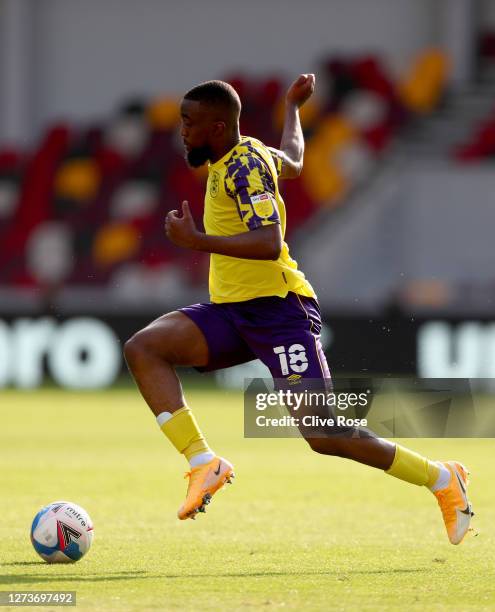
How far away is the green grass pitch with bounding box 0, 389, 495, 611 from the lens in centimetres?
564

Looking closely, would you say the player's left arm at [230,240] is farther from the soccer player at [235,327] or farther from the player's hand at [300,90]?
the player's hand at [300,90]

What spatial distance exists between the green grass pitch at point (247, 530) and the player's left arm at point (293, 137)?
5.93ft

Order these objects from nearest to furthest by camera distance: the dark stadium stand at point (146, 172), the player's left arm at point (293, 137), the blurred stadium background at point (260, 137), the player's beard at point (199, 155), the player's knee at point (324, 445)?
the player's knee at point (324, 445), the player's beard at point (199, 155), the player's left arm at point (293, 137), the blurred stadium background at point (260, 137), the dark stadium stand at point (146, 172)

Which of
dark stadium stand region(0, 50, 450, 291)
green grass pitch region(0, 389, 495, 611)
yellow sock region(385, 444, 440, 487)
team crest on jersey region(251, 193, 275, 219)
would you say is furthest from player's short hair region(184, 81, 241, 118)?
dark stadium stand region(0, 50, 450, 291)

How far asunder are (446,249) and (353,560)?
1674 centimetres

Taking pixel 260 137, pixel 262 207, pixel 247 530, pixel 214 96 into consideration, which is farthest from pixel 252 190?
pixel 260 137

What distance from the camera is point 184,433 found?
6465 millimetres

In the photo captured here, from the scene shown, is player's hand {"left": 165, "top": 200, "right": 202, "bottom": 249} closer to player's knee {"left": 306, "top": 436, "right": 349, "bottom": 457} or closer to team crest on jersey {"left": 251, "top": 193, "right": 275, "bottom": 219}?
team crest on jersey {"left": 251, "top": 193, "right": 275, "bottom": 219}

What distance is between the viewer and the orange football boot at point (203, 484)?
20.4 feet

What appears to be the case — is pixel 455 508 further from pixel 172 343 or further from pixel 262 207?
pixel 262 207

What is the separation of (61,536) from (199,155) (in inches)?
69.6

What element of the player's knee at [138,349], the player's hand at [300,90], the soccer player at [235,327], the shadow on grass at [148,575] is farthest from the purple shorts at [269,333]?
the player's hand at [300,90]

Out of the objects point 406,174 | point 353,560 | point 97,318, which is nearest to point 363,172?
point 406,174

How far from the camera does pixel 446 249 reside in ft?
75.4
